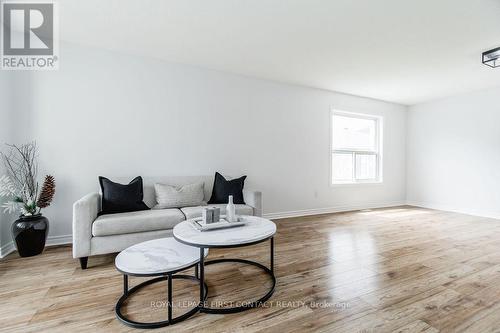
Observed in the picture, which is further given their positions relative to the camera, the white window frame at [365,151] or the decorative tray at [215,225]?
the white window frame at [365,151]

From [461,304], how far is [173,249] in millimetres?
2202

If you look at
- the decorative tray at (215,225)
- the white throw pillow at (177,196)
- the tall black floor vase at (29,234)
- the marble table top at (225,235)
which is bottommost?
the tall black floor vase at (29,234)

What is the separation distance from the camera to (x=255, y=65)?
3.49 m

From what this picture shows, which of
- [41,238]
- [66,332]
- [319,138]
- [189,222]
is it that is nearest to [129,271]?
[66,332]

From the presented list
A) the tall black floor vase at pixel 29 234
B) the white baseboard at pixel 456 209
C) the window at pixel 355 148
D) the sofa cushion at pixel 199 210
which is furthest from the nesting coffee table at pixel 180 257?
A: the white baseboard at pixel 456 209

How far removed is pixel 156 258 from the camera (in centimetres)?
160

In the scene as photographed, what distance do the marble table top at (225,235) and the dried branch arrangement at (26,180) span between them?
1.94 m

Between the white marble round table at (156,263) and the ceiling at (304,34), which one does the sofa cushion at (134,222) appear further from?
the ceiling at (304,34)

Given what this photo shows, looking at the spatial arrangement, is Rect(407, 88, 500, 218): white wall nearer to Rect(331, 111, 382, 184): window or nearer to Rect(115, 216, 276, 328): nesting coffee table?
Rect(331, 111, 382, 184): window

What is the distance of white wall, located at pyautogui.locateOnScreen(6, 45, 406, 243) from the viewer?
9.48ft

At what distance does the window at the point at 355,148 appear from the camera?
4945 millimetres

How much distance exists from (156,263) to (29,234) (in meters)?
1.94

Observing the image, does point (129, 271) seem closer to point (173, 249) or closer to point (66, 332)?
point (173, 249)

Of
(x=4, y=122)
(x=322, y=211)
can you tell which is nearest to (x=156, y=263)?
(x=4, y=122)
